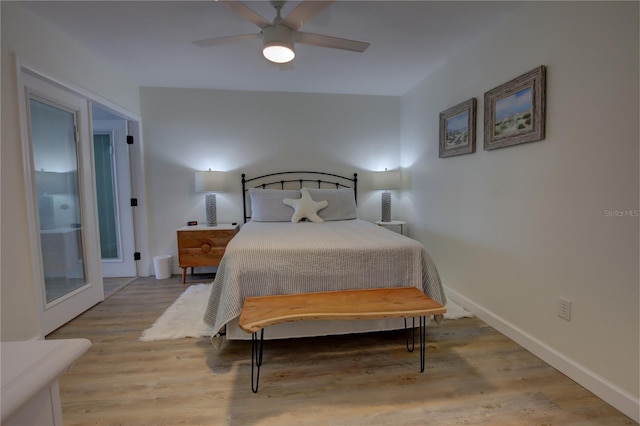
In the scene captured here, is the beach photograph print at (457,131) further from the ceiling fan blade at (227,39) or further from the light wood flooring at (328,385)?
the ceiling fan blade at (227,39)

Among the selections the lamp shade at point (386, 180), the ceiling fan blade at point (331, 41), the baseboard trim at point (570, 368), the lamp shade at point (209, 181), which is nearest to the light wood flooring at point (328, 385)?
the baseboard trim at point (570, 368)

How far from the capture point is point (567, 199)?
178 centimetres

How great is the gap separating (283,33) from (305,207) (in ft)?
5.92

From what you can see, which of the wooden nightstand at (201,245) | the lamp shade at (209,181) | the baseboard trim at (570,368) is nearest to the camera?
the baseboard trim at (570,368)

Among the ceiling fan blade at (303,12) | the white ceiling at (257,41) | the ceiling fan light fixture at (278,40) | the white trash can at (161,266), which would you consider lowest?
the white trash can at (161,266)

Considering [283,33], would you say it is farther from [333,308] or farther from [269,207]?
[269,207]

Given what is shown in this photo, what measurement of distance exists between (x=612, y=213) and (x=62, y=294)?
12.5 feet

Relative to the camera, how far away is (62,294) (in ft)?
8.21

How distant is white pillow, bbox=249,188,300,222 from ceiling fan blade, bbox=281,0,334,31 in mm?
1868

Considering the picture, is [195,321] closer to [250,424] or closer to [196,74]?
[250,424]

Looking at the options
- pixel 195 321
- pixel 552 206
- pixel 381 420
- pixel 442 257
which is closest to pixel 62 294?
pixel 195 321

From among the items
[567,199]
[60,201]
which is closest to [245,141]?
[60,201]

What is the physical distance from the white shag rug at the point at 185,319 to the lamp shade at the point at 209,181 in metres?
1.20

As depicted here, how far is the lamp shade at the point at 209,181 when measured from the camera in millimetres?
3566
